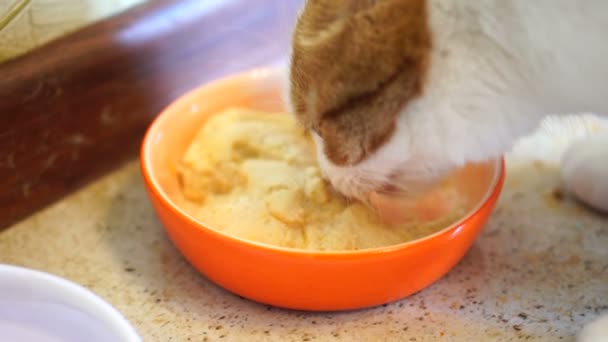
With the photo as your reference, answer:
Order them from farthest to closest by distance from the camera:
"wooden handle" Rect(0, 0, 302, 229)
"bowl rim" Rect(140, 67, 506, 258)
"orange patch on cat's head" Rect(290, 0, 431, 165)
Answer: "wooden handle" Rect(0, 0, 302, 229)
"bowl rim" Rect(140, 67, 506, 258)
"orange patch on cat's head" Rect(290, 0, 431, 165)

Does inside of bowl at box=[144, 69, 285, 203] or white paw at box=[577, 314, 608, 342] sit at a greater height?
inside of bowl at box=[144, 69, 285, 203]

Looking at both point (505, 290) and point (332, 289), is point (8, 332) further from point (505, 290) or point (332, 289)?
point (505, 290)

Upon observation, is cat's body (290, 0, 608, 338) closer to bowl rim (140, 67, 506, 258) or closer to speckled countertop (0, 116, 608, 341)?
bowl rim (140, 67, 506, 258)

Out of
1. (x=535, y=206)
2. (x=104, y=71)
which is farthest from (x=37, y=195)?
(x=535, y=206)

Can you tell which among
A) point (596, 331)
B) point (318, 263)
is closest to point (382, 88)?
point (318, 263)

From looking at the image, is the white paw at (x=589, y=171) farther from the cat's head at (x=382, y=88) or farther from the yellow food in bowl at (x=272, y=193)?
the cat's head at (x=382, y=88)

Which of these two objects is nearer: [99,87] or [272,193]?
[272,193]

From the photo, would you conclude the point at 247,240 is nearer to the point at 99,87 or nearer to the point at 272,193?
the point at 272,193

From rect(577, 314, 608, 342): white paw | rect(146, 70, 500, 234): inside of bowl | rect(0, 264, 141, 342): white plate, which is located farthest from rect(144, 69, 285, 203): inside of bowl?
rect(577, 314, 608, 342): white paw
